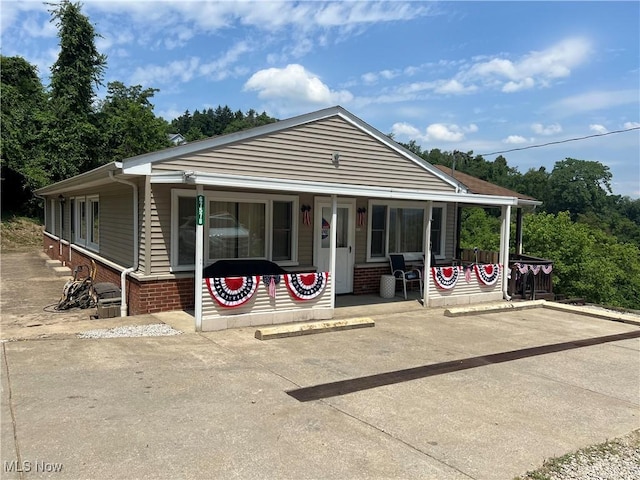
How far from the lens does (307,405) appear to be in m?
4.56

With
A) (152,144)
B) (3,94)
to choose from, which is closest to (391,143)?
(3,94)

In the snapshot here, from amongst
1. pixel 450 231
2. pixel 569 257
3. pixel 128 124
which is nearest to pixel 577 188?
pixel 569 257

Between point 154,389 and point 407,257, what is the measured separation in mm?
8026

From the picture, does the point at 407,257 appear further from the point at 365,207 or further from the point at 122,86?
the point at 122,86

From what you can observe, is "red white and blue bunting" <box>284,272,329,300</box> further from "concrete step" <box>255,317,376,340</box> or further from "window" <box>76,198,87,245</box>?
"window" <box>76,198,87,245</box>

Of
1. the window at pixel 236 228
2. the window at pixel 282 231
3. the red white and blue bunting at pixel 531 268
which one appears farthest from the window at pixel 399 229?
the window at pixel 236 228

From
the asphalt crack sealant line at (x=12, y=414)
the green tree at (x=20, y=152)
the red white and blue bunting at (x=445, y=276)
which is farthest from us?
the green tree at (x=20, y=152)

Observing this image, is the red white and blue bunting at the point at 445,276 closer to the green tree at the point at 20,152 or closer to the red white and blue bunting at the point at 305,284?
the red white and blue bunting at the point at 305,284

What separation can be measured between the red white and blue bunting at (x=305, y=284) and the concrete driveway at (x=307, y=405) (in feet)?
3.40

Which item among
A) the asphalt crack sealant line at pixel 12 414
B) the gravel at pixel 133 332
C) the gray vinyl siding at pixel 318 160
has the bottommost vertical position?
the gravel at pixel 133 332

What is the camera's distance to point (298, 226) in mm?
9906

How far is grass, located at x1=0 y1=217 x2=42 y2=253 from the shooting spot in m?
24.6

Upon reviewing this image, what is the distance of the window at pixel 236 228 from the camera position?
28.0 feet

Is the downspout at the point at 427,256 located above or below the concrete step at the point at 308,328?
above
